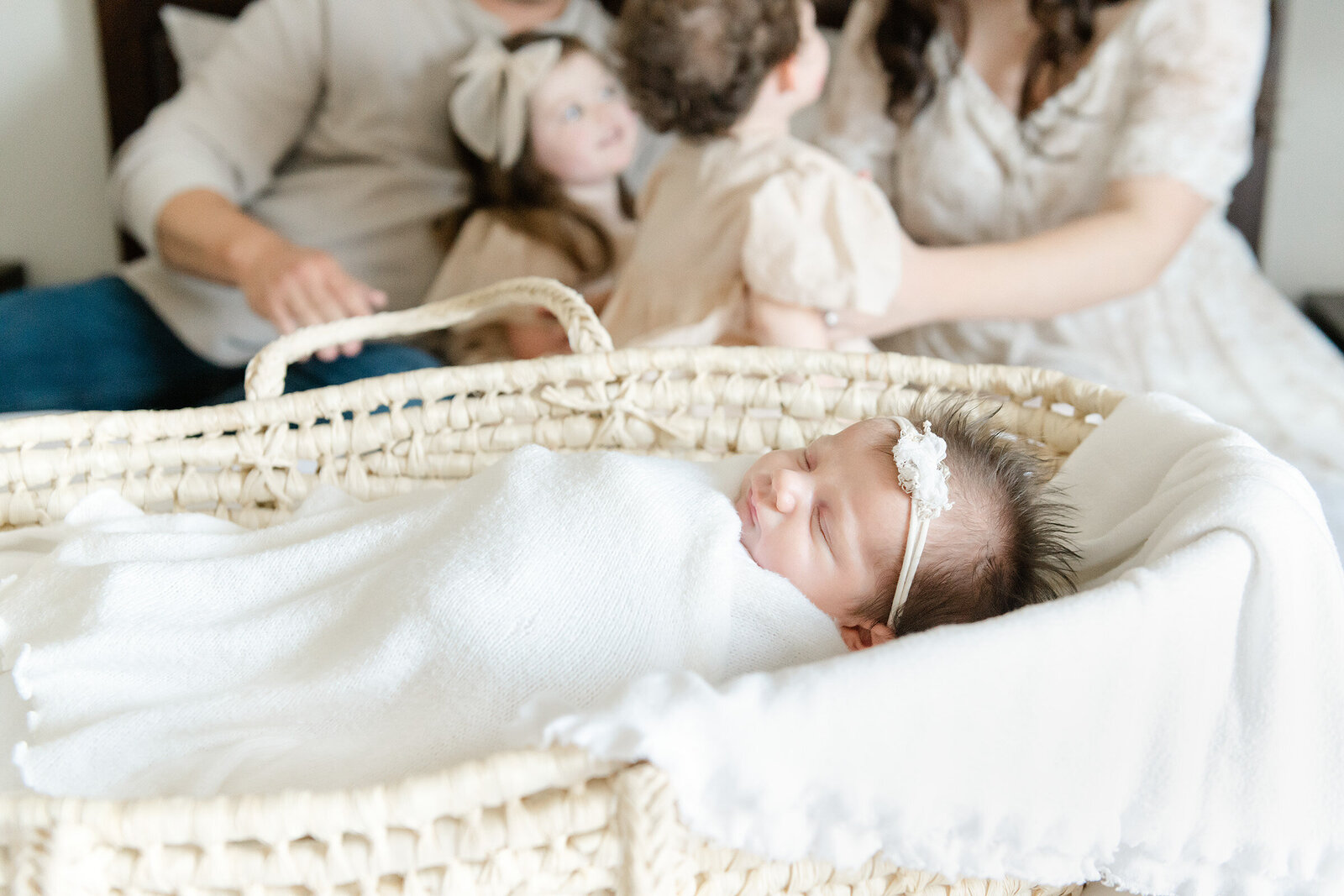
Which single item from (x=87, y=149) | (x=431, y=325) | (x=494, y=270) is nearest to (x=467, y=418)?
(x=431, y=325)

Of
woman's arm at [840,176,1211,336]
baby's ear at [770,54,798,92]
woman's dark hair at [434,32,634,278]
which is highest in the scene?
baby's ear at [770,54,798,92]

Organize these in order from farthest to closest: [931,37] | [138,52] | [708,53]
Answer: [138,52]
[931,37]
[708,53]

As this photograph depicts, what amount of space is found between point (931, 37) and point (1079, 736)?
1.11 meters

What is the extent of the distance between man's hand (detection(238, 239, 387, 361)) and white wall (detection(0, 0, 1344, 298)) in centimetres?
84

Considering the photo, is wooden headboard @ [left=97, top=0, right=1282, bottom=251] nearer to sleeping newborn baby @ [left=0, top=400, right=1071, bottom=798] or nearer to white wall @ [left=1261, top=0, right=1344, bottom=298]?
white wall @ [left=1261, top=0, right=1344, bottom=298]

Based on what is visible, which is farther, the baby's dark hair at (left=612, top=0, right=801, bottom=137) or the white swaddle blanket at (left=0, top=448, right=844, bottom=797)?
the baby's dark hair at (left=612, top=0, right=801, bottom=137)

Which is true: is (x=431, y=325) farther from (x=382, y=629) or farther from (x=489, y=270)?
(x=489, y=270)

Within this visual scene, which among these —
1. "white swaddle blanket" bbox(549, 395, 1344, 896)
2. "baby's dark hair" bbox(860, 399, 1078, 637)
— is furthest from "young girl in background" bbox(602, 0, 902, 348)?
"white swaddle blanket" bbox(549, 395, 1344, 896)

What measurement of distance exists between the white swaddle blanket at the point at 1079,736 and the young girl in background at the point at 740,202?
0.52m

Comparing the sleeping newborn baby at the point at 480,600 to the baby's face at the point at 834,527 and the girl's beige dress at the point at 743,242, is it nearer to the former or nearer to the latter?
the baby's face at the point at 834,527

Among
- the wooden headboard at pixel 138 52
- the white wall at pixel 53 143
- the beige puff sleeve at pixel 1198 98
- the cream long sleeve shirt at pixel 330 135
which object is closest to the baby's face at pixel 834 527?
the beige puff sleeve at pixel 1198 98

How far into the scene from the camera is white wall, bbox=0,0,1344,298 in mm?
1416

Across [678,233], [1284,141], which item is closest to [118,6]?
[678,233]

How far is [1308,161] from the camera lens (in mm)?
1449
